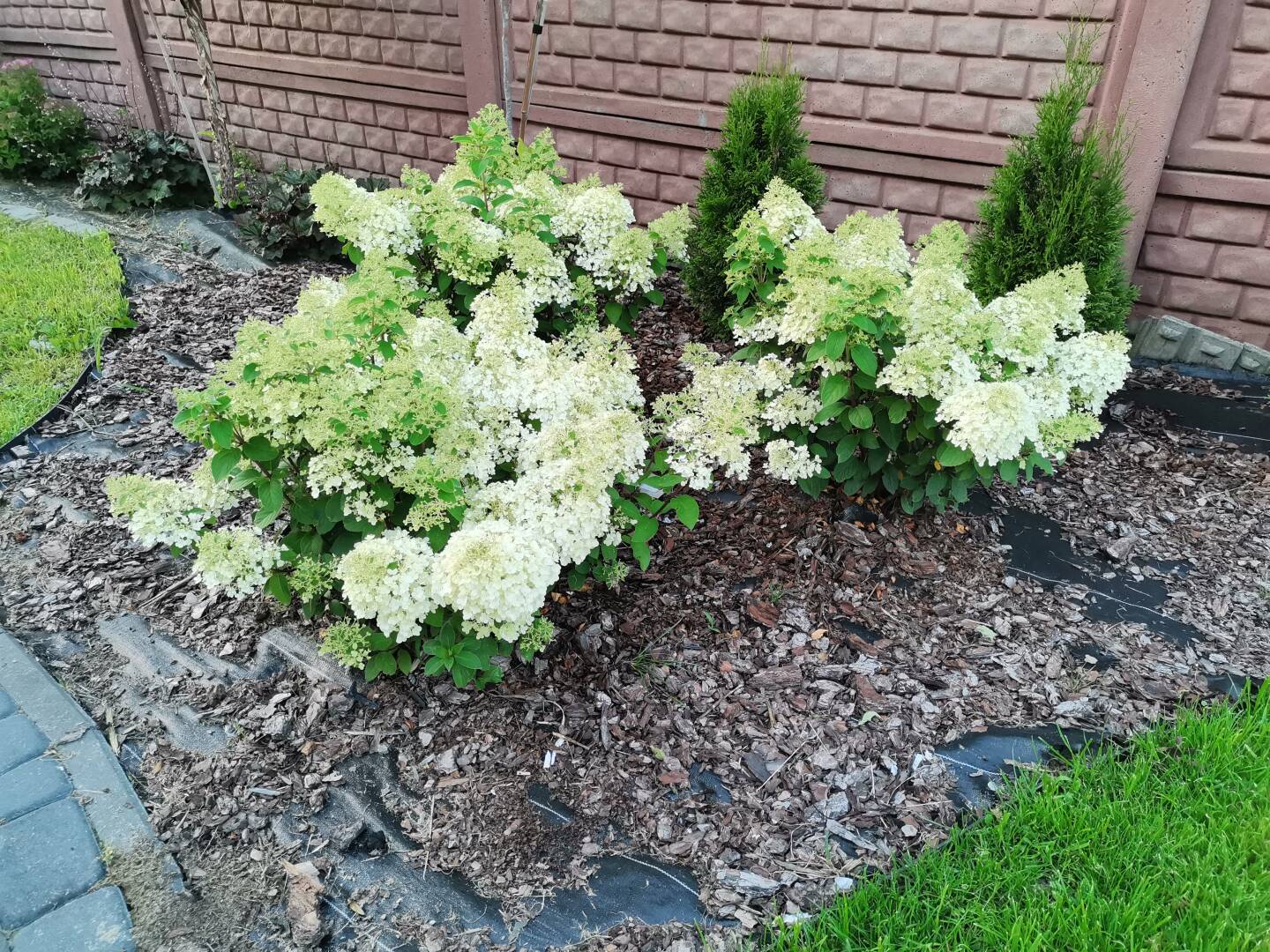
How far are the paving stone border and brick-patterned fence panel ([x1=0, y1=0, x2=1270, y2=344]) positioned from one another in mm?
4720

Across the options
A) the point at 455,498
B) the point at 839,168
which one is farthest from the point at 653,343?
the point at 455,498

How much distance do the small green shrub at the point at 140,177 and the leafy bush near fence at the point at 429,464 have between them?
5.29 meters

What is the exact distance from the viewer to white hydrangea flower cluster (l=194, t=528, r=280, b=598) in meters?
2.23

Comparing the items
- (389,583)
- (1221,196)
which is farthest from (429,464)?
(1221,196)

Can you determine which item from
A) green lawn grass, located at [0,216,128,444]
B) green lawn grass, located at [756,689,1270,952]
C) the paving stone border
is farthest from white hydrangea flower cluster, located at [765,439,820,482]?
green lawn grass, located at [0,216,128,444]

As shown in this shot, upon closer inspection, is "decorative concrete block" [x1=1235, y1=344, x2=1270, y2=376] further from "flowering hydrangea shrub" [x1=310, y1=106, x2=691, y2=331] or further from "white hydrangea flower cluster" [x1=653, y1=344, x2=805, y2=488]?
"flowering hydrangea shrub" [x1=310, y1=106, x2=691, y2=331]

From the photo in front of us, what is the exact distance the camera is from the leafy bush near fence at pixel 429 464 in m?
2.04

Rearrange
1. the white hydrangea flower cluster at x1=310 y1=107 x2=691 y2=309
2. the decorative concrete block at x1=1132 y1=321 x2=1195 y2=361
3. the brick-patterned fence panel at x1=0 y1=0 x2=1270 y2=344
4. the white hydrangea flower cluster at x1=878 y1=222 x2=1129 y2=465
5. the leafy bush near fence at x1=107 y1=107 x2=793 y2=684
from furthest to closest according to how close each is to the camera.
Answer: the decorative concrete block at x1=1132 y1=321 x2=1195 y2=361
the brick-patterned fence panel at x1=0 y1=0 x2=1270 y2=344
the white hydrangea flower cluster at x1=310 y1=107 x2=691 y2=309
the white hydrangea flower cluster at x1=878 y1=222 x2=1129 y2=465
the leafy bush near fence at x1=107 y1=107 x2=793 y2=684

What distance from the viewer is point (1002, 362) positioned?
289 centimetres

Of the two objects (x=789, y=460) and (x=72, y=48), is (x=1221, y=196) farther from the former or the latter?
(x=72, y=48)

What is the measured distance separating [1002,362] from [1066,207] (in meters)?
1.40

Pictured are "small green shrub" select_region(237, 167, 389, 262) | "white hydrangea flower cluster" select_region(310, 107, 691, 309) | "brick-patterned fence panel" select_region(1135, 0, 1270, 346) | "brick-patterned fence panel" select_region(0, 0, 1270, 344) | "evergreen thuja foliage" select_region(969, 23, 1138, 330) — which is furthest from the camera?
"small green shrub" select_region(237, 167, 389, 262)

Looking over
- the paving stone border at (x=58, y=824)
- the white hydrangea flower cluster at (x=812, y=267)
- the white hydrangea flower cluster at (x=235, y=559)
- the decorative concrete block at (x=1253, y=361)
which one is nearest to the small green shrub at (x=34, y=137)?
the paving stone border at (x=58, y=824)

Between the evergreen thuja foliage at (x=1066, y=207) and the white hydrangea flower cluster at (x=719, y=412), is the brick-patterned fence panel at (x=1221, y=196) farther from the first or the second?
the white hydrangea flower cluster at (x=719, y=412)
